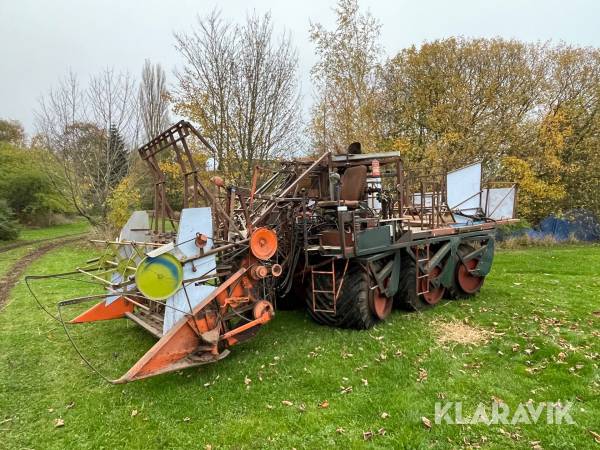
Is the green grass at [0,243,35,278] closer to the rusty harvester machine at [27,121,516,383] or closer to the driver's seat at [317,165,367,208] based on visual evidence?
the rusty harvester machine at [27,121,516,383]

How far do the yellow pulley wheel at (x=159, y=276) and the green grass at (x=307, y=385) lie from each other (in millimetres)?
1228

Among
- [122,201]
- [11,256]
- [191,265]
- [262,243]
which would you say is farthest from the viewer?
[122,201]

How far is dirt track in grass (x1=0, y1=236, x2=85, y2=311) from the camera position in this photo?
912 cm

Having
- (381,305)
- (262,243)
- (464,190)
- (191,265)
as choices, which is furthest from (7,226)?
(464,190)

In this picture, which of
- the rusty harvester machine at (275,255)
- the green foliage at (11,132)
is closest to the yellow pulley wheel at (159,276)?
the rusty harvester machine at (275,255)

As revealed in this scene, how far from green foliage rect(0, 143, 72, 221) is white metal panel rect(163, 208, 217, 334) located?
838 inches

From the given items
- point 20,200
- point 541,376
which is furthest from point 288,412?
point 20,200

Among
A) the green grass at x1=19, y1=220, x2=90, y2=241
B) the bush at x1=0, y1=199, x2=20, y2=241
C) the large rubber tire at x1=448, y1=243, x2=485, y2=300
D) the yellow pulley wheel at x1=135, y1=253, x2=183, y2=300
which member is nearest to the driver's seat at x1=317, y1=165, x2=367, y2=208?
the large rubber tire at x1=448, y1=243, x2=485, y2=300

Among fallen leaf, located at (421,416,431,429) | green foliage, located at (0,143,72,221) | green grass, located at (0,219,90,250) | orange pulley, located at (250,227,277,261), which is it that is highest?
green foliage, located at (0,143,72,221)

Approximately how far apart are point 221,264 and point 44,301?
5.51 m

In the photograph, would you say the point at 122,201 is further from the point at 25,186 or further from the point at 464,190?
the point at 464,190

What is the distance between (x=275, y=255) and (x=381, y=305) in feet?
6.77

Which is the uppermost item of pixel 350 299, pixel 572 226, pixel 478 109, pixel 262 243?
pixel 478 109

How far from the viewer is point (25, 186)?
2291 cm
